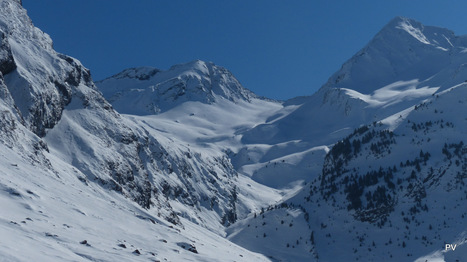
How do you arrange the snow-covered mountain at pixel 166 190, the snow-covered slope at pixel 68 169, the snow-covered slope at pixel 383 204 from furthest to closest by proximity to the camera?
the snow-covered slope at pixel 383 204, the snow-covered mountain at pixel 166 190, the snow-covered slope at pixel 68 169

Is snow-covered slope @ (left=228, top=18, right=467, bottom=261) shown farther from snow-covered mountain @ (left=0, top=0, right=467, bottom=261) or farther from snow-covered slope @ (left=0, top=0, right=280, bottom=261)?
snow-covered slope @ (left=0, top=0, right=280, bottom=261)

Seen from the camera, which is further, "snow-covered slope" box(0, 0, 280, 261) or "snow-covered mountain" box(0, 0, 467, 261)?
"snow-covered mountain" box(0, 0, 467, 261)

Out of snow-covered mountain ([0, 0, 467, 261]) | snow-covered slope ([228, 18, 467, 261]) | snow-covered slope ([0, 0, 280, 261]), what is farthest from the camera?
snow-covered slope ([228, 18, 467, 261])

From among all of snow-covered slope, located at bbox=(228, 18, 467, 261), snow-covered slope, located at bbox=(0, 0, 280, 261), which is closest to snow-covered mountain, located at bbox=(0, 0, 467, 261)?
snow-covered slope, located at bbox=(0, 0, 280, 261)

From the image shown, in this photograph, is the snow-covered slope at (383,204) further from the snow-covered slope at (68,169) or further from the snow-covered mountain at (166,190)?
the snow-covered slope at (68,169)

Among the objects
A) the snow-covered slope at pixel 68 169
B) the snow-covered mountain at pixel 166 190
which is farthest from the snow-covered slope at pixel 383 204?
the snow-covered slope at pixel 68 169

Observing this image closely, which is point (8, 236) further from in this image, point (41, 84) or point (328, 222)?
point (328, 222)

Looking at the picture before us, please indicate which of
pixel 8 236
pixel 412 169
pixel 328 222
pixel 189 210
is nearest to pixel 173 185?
pixel 189 210

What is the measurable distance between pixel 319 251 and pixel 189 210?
48.7m

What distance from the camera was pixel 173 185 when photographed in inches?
6491

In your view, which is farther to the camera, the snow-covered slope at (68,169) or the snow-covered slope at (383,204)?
the snow-covered slope at (383,204)

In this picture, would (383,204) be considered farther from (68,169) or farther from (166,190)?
(68,169)

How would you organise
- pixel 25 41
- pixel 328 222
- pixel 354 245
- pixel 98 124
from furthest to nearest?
pixel 328 222, pixel 354 245, pixel 98 124, pixel 25 41

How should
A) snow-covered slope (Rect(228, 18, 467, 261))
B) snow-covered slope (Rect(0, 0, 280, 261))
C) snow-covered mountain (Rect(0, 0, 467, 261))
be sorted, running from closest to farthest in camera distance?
snow-covered slope (Rect(0, 0, 280, 261)), snow-covered mountain (Rect(0, 0, 467, 261)), snow-covered slope (Rect(228, 18, 467, 261))
